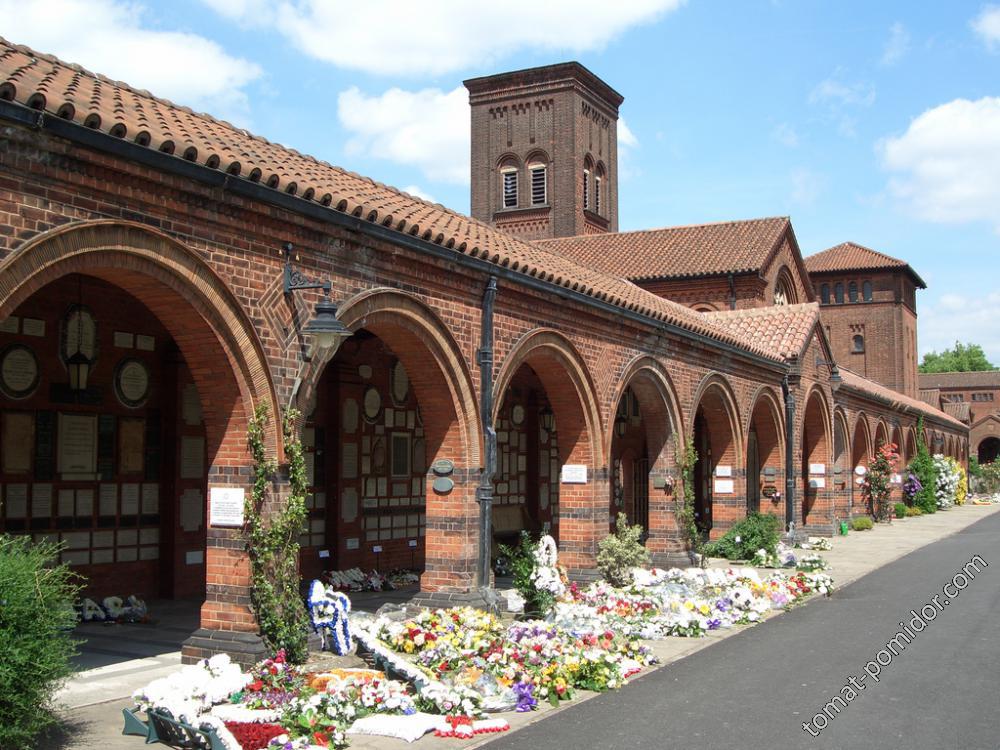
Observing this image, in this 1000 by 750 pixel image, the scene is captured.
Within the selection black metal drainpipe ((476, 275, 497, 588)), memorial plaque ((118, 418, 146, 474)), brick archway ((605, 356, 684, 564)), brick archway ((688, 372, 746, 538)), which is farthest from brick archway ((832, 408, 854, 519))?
memorial plaque ((118, 418, 146, 474))

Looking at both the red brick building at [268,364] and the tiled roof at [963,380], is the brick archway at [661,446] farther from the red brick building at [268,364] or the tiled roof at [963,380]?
the tiled roof at [963,380]

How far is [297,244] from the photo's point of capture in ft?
31.3

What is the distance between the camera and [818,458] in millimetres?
27641

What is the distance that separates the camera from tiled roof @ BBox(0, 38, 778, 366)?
7664 mm

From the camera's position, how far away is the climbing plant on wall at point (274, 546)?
898 centimetres

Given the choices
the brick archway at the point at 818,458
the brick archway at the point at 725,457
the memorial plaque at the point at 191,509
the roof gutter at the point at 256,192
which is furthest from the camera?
the brick archway at the point at 818,458

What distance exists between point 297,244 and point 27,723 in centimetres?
482

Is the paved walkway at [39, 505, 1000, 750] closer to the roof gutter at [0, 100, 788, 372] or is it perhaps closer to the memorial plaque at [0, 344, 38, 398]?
the memorial plaque at [0, 344, 38, 398]

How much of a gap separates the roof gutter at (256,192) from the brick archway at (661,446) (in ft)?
8.42

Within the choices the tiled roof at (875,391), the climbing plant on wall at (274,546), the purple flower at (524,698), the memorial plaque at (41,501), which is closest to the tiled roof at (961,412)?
the tiled roof at (875,391)

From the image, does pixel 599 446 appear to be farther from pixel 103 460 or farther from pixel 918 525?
pixel 918 525

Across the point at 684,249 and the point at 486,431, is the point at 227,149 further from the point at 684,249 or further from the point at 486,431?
the point at 684,249

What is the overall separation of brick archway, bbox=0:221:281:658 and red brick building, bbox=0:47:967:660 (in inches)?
0.8

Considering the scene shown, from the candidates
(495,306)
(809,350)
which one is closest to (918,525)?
(809,350)
